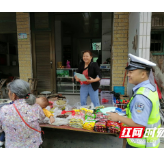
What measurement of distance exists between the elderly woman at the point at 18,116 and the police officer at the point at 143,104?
932 mm

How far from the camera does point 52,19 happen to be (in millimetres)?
5715

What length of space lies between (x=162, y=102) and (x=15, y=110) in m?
3.73

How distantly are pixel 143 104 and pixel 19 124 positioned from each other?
1349 mm

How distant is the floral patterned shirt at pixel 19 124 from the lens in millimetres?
1634

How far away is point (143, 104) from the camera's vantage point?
130cm

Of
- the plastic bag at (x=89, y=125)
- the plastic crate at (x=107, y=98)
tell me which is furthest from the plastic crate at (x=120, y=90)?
the plastic bag at (x=89, y=125)

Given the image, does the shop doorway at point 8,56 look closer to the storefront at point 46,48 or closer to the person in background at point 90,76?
the storefront at point 46,48

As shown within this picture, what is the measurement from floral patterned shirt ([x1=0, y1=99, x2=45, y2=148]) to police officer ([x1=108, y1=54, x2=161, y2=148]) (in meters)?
0.92

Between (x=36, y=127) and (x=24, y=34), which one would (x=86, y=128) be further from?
(x=24, y=34)

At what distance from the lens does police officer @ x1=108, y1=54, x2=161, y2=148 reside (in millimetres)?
1320

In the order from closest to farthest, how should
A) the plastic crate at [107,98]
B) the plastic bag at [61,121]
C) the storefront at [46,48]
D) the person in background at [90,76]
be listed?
the plastic bag at [61,121] < the person in background at [90,76] < the plastic crate at [107,98] < the storefront at [46,48]

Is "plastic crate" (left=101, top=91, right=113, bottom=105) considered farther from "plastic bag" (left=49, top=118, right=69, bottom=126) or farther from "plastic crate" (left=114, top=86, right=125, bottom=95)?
"plastic bag" (left=49, top=118, right=69, bottom=126)

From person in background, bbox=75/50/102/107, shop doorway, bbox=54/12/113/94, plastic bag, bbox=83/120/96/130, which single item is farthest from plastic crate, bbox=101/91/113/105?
shop doorway, bbox=54/12/113/94
